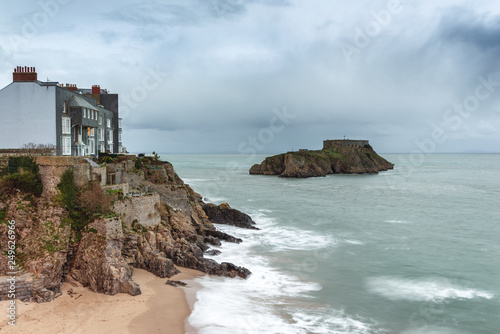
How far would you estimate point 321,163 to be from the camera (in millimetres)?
110938

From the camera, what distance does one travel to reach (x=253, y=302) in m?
16.5

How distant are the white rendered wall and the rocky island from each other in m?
78.0

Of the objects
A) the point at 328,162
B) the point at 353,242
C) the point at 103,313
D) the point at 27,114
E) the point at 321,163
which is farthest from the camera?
the point at 328,162

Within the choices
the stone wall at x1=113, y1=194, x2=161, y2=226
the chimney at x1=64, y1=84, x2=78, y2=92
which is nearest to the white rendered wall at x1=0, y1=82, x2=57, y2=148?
the chimney at x1=64, y1=84, x2=78, y2=92

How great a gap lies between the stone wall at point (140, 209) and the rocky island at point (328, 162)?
7993 centimetres

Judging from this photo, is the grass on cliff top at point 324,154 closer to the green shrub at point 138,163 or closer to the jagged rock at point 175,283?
the green shrub at point 138,163

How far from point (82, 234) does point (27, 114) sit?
15456mm

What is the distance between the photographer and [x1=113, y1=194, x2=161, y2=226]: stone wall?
19.4 meters

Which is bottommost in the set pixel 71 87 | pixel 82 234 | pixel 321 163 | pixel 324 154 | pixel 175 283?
pixel 175 283

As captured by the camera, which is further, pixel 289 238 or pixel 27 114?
pixel 289 238

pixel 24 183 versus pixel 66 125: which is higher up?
pixel 66 125

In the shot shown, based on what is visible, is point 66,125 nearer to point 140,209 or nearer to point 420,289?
point 140,209

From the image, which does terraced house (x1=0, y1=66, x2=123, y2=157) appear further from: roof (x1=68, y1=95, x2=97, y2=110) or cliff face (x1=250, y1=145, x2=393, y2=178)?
cliff face (x1=250, y1=145, x2=393, y2=178)

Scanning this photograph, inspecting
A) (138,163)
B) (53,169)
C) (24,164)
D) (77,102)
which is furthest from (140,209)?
(77,102)
